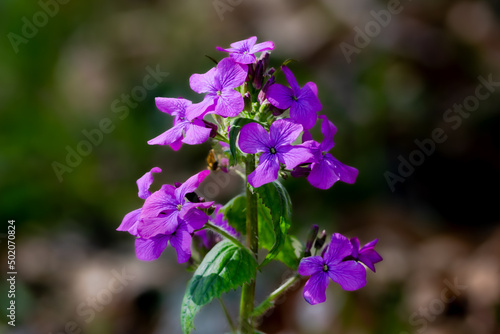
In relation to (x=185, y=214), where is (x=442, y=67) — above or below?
below

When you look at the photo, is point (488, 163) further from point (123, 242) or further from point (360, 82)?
point (123, 242)

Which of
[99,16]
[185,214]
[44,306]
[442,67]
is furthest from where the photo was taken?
[99,16]

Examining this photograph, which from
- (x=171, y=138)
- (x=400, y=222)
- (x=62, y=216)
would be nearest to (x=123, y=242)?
(x=62, y=216)

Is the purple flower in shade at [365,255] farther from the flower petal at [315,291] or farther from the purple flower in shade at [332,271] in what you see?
the flower petal at [315,291]

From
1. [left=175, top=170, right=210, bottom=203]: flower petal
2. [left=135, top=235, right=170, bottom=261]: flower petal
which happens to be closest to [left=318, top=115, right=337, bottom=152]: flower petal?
[left=175, top=170, right=210, bottom=203]: flower petal

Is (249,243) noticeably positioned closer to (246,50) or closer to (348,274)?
(348,274)

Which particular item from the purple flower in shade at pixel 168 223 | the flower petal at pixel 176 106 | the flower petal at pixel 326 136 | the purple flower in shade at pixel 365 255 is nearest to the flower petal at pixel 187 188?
the purple flower in shade at pixel 168 223

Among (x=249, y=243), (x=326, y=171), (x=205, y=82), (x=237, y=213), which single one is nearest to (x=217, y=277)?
(x=249, y=243)
